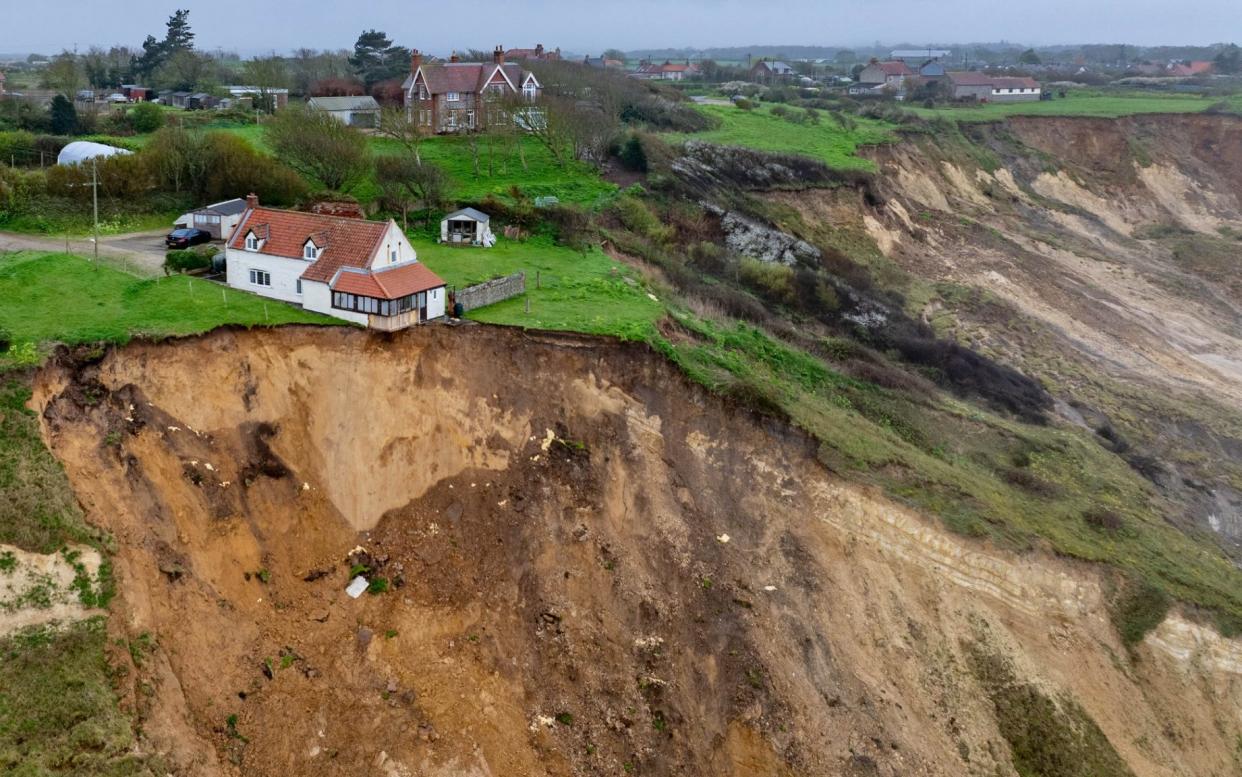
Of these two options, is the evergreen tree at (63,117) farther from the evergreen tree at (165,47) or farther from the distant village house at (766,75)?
the distant village house at (766,75)

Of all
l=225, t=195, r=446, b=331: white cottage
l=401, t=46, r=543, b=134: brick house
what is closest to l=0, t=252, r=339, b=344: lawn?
l=225, t=195, r=446, b=331: white cottage

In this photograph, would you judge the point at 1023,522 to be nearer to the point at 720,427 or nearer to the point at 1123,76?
the point at 720,427

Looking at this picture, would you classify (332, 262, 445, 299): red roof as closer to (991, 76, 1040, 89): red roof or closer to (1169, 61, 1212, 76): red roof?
(991, 76, 1040, 89): red roof

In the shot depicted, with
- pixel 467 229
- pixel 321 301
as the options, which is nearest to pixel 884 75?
pixel 467 229

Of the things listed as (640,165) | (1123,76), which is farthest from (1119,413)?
(1123,76)

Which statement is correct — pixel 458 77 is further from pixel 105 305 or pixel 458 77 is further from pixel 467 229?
pixel 105 305

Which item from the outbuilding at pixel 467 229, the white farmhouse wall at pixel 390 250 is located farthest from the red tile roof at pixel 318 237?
the outbuilding at pixel 467 229
